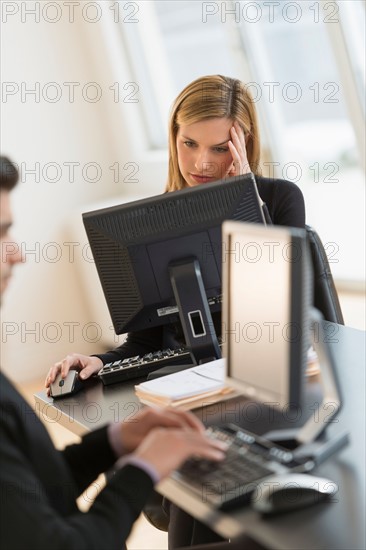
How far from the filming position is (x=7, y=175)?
164cm

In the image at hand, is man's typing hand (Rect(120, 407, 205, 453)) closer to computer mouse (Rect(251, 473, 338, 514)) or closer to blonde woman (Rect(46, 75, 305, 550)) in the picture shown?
computer mouse (Rect(251, 473, 338, 514))

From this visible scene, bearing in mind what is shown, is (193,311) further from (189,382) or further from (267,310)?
(267,310)

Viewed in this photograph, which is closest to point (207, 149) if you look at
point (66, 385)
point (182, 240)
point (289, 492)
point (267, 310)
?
point (182, 240)

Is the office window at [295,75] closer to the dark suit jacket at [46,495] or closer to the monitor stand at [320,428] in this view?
the monitor stand at [320,428]

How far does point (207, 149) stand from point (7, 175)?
1258mm

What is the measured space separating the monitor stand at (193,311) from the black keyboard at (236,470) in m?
0.56

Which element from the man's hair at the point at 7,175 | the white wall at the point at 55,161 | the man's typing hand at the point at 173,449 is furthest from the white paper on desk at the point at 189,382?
the white wall at the point at 55,161

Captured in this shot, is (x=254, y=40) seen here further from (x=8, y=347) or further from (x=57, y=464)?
(x=57, y=464)

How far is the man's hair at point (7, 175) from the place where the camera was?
163 cm

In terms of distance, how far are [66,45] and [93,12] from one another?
267 millimetres

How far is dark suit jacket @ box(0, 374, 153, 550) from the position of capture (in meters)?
1.44

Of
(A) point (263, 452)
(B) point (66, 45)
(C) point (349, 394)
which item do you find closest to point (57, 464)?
(A) point (263, 452)

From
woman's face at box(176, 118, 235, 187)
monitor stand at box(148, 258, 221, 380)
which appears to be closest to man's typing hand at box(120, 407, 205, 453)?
monitor stand at box(148, 258, 221, 380)

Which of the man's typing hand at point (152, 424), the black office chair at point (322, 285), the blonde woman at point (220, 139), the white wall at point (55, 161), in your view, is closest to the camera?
the man's typing hand at point (152, 424)
